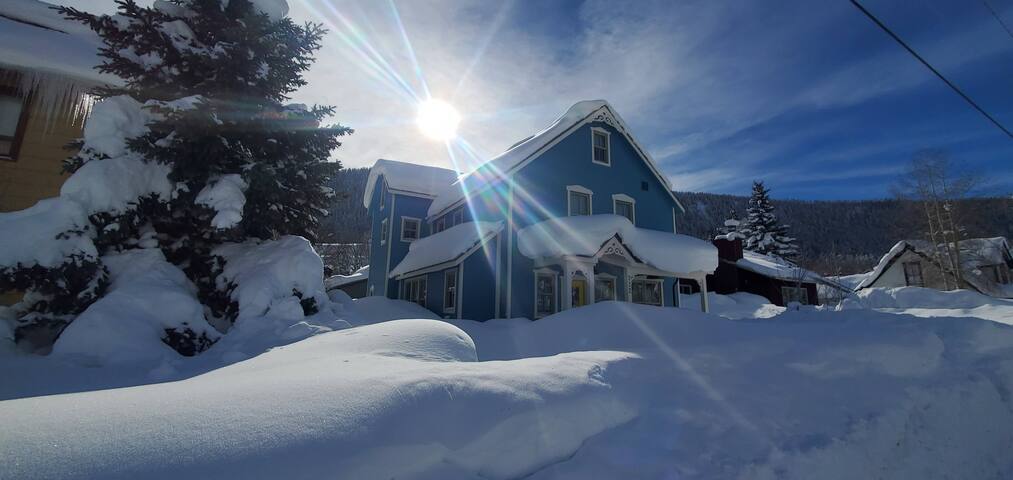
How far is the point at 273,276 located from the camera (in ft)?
22.2

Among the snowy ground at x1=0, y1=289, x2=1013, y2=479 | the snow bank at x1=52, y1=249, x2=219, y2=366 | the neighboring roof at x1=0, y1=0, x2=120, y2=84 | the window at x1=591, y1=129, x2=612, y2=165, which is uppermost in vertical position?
the window at x1=591, y1=129, x2=612, y2=165

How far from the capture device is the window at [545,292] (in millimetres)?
15031

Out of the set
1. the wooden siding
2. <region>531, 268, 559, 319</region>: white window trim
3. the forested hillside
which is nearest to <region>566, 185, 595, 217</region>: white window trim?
<region>531, 268, 559, 319</region>: white window trim

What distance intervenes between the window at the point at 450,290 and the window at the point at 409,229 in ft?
16.2

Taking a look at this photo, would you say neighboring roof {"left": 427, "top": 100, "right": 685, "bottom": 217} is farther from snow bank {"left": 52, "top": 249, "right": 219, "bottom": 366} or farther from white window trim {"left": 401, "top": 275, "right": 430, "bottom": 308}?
snow bank {"left": 52, "top": 249, "right": 219, "bottom": 366}

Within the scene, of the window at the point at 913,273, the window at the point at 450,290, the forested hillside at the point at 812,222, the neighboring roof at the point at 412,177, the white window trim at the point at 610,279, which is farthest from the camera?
the forested hillside at the point at 812,222

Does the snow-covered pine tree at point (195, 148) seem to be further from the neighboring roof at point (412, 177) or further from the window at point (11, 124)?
the neighboring roof at point (412, 177)

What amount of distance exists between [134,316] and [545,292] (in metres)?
11.6

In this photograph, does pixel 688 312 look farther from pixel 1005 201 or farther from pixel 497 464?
pixel 1005 201

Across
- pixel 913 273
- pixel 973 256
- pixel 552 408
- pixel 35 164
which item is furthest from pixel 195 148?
pixel 913 273

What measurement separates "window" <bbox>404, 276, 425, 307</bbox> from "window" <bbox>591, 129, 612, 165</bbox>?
8641 millimetres

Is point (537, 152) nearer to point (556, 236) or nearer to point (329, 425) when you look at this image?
point (556, 236)

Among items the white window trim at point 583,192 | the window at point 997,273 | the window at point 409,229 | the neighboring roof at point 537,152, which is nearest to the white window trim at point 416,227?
the window at point 409,229

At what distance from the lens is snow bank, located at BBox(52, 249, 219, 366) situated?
16.1ft
